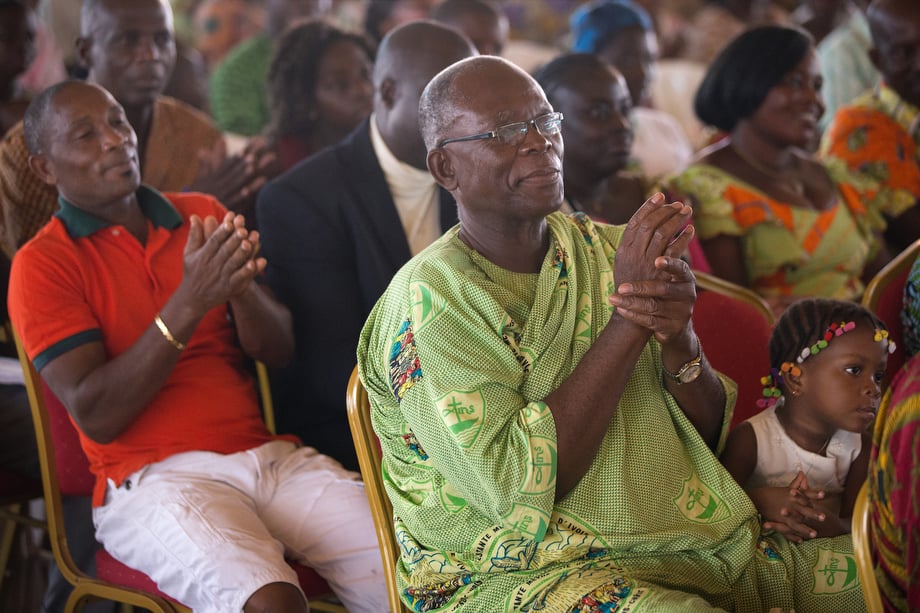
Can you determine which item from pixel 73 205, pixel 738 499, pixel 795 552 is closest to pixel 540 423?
pixel 738 499

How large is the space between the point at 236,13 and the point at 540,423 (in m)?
5.06

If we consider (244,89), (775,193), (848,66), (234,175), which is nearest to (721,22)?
(848,66)

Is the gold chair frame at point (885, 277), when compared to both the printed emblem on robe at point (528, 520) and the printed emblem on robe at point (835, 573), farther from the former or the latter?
the printed emblem on robe at point (528, 520)

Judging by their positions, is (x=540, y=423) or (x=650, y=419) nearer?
(x=540, y=423)

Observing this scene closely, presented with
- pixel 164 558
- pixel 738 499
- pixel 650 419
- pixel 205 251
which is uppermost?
pixel 205 251

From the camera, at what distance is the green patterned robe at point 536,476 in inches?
65.9

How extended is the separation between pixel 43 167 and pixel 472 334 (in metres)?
1.25

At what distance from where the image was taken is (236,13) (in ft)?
20.2

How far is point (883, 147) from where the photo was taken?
3.44 metres

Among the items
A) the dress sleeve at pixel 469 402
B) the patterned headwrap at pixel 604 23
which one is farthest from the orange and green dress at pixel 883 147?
the dress sleeve at pixel 469 402

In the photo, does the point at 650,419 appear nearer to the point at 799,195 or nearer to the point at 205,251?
the point at 205,251

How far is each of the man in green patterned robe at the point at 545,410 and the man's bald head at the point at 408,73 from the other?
26.7 inches

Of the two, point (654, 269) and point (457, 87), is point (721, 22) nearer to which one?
point (457, 87)

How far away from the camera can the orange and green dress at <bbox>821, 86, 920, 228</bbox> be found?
3350 millimetres
